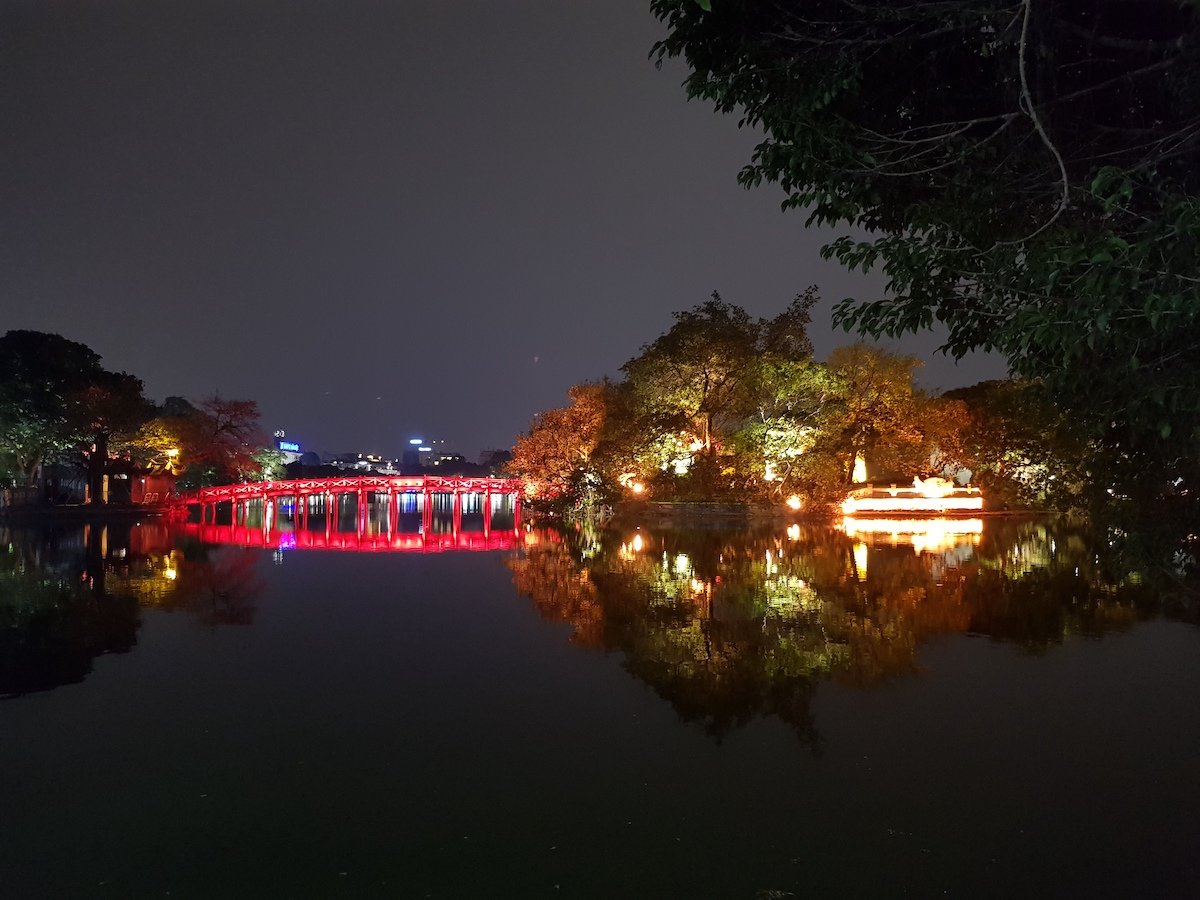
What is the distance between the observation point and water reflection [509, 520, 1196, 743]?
22.6 ft

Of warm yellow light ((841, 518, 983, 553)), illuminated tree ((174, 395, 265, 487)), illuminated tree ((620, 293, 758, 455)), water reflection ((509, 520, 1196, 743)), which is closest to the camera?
water reflection ((509, 520, 1196, 743))

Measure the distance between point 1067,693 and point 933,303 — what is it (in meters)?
3.85

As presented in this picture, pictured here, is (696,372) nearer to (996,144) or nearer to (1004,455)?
(1004,455)

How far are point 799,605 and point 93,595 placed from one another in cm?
1019

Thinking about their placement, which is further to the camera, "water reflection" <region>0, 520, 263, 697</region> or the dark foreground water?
"water reflection" <region>0, 520, 263, 697</region>

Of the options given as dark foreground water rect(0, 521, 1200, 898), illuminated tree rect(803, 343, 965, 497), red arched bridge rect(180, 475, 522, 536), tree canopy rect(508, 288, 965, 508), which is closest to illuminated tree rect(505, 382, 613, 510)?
tree canopy rect(508, 288, 965, 508)

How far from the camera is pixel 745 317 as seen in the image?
2991 centimetres

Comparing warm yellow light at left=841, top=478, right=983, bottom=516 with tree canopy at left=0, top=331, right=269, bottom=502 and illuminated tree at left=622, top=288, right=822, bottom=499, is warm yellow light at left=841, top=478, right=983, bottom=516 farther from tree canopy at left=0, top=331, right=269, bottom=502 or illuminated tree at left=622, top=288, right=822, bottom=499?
tree canopy at left=0, top=331, right=269, bottom=502

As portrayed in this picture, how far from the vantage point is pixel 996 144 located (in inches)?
176

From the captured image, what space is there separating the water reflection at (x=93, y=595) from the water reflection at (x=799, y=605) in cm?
471

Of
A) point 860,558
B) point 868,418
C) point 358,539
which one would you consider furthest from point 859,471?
point 358,539

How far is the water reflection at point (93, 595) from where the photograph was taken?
314 inches

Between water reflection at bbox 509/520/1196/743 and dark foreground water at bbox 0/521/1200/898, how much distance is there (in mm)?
66

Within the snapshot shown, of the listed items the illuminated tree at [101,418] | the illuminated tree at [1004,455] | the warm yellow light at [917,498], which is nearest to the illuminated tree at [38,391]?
the illuminated tree at [101,418]
